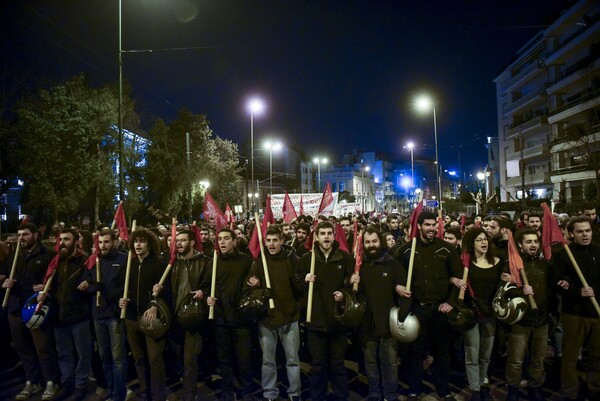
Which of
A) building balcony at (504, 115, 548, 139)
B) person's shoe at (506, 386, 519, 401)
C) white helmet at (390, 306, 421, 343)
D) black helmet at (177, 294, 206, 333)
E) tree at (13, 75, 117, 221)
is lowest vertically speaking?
person's shoe at (506, 386, 519, 401)

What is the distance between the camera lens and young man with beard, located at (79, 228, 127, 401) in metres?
5.99

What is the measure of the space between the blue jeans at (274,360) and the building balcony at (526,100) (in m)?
44.8

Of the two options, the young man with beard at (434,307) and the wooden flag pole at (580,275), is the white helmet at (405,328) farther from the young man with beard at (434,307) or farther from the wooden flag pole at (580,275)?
the wooden flag pole at (580,275)

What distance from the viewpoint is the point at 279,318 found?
19.1 feet

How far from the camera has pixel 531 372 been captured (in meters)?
5.73

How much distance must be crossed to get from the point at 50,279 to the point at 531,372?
249 inches

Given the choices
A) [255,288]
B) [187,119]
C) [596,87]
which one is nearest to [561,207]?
[596,87]

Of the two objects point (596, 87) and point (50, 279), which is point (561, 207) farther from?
point (50, 279)

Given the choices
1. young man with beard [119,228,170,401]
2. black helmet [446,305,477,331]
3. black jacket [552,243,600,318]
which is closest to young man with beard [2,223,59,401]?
young man with beard [119,228,170,401]

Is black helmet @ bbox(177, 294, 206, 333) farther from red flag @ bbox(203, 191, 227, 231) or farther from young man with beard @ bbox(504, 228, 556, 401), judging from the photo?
young man with beard @ bbox(504, 228, 556, 401)

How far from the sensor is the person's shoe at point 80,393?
6.14 m

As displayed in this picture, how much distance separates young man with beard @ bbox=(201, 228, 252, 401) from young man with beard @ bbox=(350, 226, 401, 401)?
4.83 feet

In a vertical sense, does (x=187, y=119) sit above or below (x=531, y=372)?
above

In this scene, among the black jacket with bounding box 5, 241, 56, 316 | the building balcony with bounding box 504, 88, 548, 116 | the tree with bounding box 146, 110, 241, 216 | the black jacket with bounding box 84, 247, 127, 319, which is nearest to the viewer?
the black jacket with bounding box 84, 247, 127, 319
